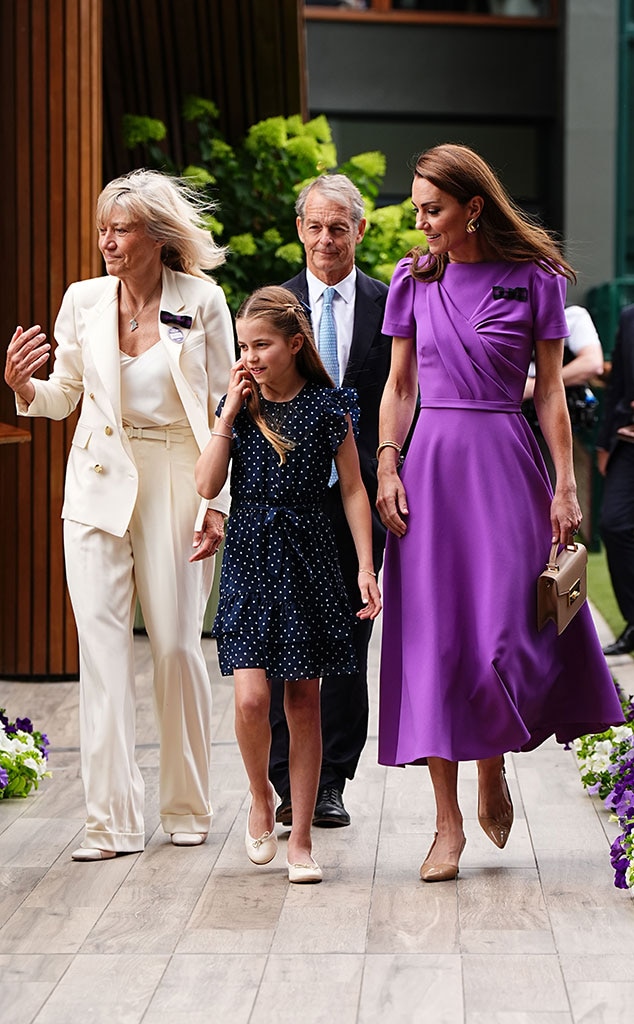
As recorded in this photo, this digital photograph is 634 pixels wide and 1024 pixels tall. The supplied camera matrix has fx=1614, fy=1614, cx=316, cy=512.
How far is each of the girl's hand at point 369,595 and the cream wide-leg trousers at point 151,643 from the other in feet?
1.96

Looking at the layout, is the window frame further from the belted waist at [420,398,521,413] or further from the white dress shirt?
the belted waist at [420,398,521,413]

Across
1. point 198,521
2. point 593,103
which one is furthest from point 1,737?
point 593,103

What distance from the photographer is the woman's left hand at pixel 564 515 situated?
3871mm

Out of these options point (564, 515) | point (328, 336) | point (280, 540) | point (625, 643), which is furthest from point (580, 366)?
point (280, 540)

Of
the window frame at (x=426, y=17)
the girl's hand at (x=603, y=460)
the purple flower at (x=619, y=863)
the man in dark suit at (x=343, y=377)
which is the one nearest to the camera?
the purple flower at (x=619, y=863)

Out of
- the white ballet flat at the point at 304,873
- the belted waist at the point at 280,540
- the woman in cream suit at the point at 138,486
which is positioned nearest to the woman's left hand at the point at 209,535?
the woman in cream suit at the point at 138,486

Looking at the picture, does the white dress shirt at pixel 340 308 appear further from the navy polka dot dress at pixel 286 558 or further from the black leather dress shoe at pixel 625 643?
the black leather dress shoe at pixel 625 643

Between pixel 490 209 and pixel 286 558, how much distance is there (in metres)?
0.97

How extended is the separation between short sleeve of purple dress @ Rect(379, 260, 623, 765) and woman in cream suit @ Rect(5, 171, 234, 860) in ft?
2.04

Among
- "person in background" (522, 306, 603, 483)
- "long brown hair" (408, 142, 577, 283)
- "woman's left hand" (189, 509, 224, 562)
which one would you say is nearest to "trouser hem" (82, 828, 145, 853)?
"woman's left hand" (189, 509, 224, 562)

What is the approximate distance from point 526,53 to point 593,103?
1.03 meters

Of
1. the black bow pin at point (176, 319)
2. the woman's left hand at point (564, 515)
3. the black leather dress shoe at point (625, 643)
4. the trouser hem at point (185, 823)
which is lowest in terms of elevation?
the black leather dress shoe at point (625, 643)

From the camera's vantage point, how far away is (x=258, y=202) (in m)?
8.38

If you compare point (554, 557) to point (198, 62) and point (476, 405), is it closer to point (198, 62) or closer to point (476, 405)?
point (476, 405)
